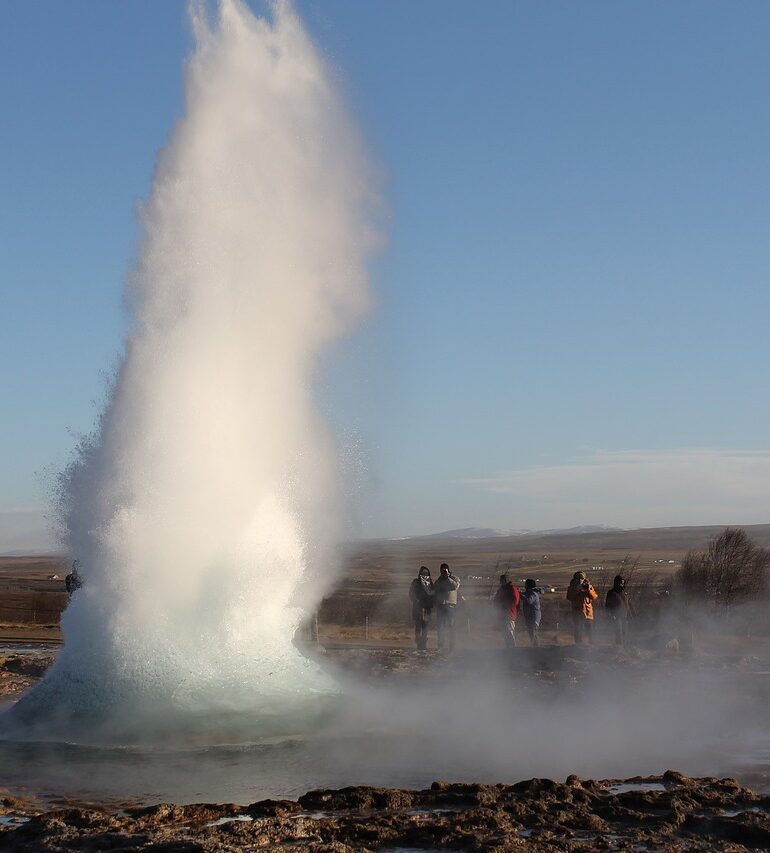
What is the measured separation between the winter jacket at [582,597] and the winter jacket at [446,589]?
190 centimetres

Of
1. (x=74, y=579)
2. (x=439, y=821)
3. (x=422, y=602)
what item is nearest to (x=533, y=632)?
(x=422, y=602)

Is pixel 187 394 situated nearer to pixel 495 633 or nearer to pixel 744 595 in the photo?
pixel 495 633

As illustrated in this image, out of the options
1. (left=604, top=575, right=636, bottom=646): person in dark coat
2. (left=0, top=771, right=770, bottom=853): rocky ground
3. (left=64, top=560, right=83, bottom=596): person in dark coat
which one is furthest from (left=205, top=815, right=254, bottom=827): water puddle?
(left=604, top=575, right=636, bottom=646): person in dark coat

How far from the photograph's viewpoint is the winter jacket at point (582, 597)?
18.6 m

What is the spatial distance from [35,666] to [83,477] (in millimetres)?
6832

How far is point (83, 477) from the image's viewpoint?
13461 millimetres

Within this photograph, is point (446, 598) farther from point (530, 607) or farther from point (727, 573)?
point (727, 573)

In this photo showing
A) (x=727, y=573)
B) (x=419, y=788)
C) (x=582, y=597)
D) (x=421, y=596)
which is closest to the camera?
(x=419, y=788)

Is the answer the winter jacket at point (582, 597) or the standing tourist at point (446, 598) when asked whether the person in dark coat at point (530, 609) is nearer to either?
the winter jacket at point (582, 597)

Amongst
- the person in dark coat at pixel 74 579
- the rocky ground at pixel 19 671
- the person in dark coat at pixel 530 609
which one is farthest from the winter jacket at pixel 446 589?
the rocky ground at pixel 19 671

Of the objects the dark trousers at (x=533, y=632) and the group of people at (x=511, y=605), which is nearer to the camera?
the group of people at (x=511, y=605)

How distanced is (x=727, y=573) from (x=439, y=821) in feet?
66.5

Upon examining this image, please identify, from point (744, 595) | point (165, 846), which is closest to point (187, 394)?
point (165, 846)

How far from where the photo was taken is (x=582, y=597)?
18.6 metres
